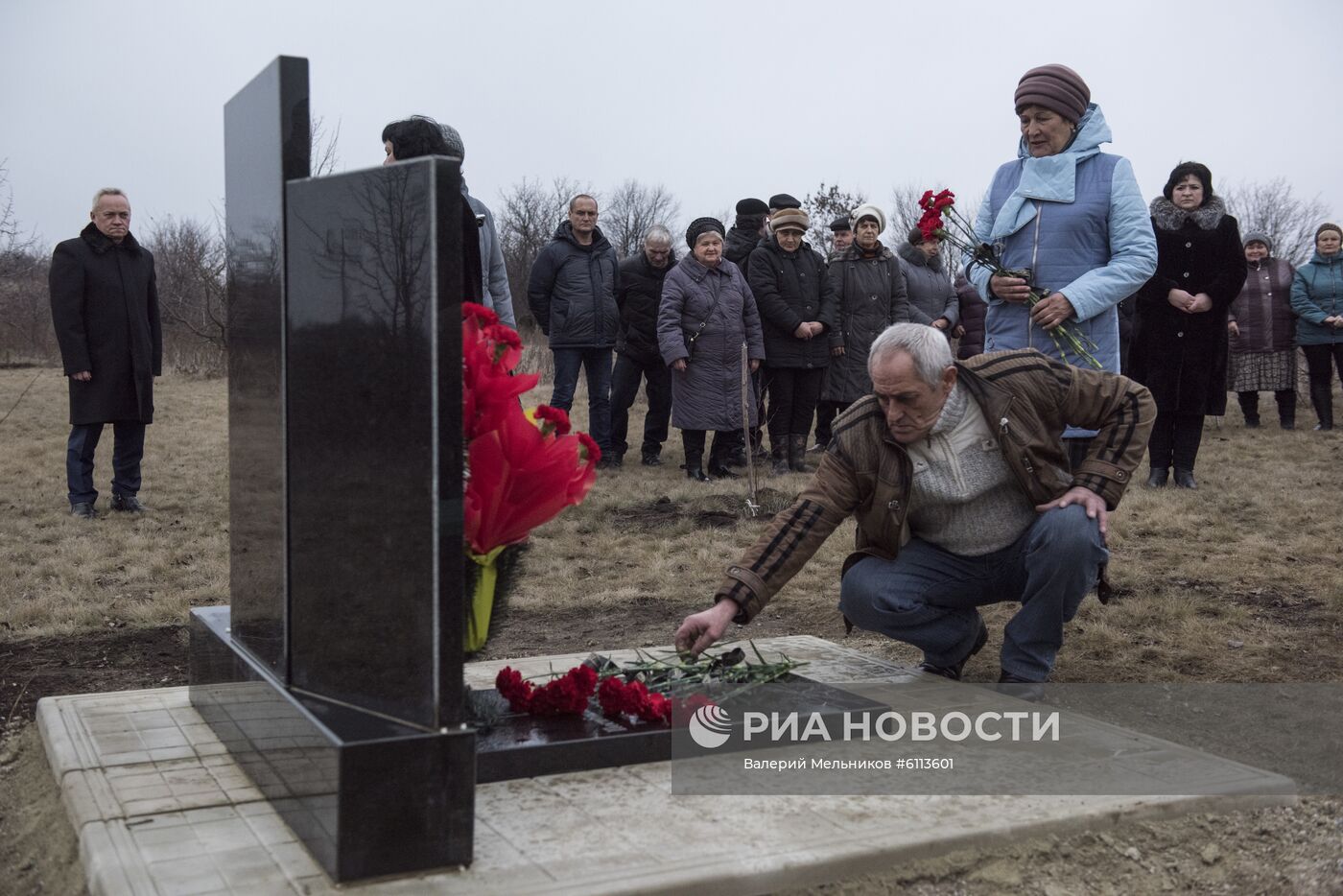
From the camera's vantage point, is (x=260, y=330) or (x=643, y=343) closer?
(x=260, y=330)

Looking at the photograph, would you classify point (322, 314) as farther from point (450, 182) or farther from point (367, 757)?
point (367, 757)

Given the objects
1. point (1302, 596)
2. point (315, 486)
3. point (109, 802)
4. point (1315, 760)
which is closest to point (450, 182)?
point (315, 486)

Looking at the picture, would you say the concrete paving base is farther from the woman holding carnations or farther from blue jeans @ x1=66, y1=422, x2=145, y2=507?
the woman holding carnations

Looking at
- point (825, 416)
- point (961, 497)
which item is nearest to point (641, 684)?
point (961, 497)

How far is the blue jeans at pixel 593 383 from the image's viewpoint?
9.14 m

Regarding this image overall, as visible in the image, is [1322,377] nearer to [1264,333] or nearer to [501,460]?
[1264,333]

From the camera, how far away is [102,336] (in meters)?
7.53

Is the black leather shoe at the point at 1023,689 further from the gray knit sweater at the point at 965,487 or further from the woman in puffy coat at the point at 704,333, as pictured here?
the woman in puffy coat at the point at 704,333

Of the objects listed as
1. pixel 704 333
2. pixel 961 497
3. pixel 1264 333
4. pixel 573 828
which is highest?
pixel 1264 333

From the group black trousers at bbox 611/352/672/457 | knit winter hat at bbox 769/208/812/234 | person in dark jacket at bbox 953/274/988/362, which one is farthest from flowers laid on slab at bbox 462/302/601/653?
person in dark jacket at bbox 953/274/988/362

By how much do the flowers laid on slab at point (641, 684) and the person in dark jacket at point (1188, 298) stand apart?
202 inches

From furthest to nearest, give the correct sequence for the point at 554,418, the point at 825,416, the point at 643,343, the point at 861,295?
the point at 825,416, the point at 643,343, the point at 861,295, the point at 554,418

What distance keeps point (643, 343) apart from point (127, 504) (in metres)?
3.68

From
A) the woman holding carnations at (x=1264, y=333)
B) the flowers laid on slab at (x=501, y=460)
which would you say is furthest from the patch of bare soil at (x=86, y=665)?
the woman holding carnations at (x=1264, y=333)
